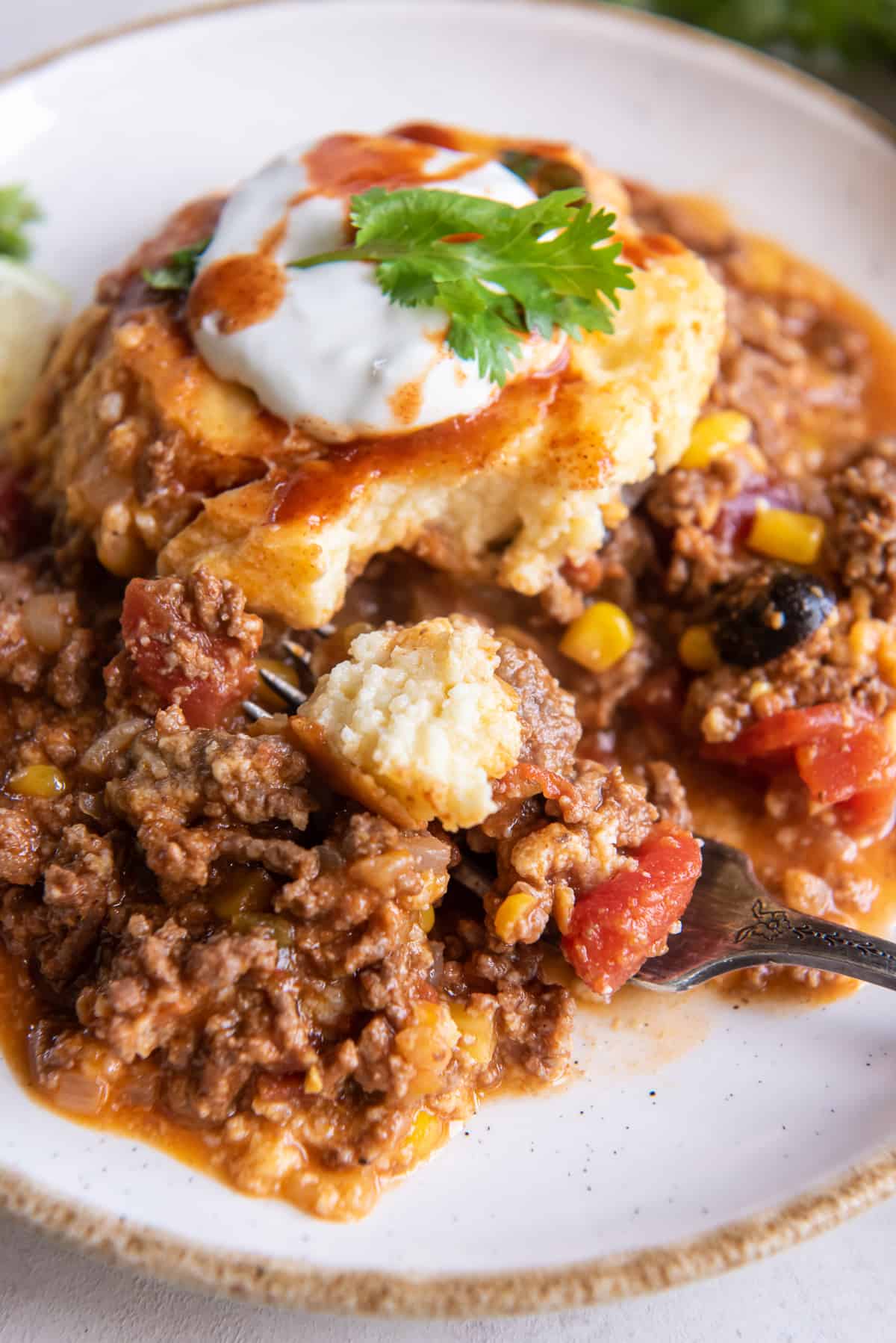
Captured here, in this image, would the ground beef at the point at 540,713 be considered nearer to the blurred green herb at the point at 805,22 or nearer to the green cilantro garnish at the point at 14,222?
the green cilantro garnish at the point at 14,222

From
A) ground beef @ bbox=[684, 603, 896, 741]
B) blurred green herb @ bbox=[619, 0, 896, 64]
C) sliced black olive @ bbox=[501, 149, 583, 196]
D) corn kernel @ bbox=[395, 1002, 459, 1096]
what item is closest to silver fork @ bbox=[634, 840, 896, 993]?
ground beef @ bbox=[684, 603, 896, 741]

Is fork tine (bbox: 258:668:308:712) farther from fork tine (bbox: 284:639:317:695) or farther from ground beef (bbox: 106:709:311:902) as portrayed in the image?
ground beef (bbox: 106:709:311:902)

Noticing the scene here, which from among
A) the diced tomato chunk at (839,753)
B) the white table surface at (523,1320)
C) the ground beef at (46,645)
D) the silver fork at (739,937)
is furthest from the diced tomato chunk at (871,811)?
the ground beef at (46,645)

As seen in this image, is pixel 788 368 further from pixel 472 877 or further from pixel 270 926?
pixel 270 926

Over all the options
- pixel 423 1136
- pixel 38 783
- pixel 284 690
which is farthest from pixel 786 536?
pixel 38 783

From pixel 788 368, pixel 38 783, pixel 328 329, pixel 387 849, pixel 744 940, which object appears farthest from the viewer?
pixel 788 368
